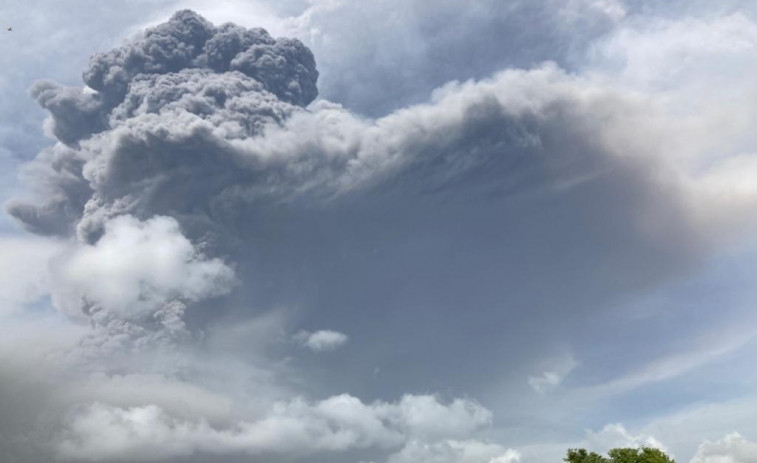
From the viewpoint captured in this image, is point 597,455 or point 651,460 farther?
point 597,455

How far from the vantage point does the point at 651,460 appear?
91750mm

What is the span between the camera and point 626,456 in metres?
95.1

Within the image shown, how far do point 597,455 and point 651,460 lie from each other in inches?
339

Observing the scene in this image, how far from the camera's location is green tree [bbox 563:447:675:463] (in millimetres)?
92938

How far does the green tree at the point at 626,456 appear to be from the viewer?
9294 centimetres

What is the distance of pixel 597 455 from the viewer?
98.4 meters
